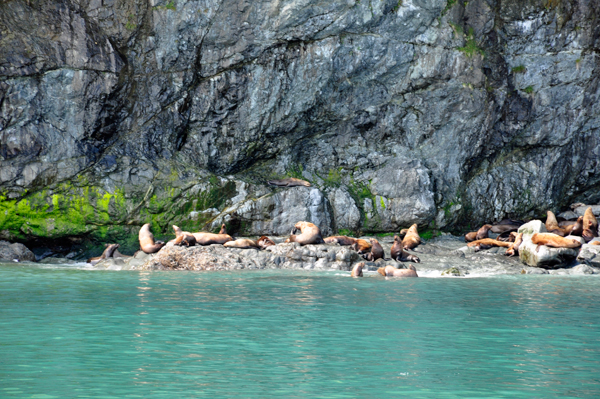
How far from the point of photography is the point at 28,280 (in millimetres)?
13805

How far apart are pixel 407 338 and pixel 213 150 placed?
58.6ft

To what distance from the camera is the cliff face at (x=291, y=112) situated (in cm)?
2231

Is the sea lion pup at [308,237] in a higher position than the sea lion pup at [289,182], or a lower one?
lower

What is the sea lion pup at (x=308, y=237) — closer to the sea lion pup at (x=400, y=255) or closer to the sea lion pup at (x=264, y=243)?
the sea lion pup at (x=264, y=243)

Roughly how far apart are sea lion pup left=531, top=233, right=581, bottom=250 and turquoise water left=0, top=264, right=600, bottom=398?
15.7 ft

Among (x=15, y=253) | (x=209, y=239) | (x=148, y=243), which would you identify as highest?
(x=209, y=239)

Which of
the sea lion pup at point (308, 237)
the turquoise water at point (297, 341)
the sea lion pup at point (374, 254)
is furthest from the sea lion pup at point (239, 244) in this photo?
the turquoise water at point (297, 341)

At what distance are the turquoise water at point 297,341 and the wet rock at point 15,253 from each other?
7.93m

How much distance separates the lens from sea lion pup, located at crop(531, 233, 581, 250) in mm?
17219

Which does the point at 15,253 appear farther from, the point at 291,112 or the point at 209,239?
the point at 291,112

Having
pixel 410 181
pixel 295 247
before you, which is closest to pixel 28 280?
pixel 295 247

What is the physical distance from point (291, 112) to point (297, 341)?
1789cm

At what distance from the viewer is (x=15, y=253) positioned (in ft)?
65.6

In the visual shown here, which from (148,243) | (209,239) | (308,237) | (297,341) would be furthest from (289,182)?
(297,341)
